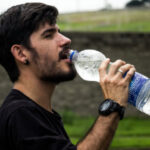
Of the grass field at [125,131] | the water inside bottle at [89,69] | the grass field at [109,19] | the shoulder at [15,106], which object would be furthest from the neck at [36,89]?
the grass field at [109,19]

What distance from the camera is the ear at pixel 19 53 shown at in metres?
2.10

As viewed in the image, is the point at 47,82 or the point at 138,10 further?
the point at 138,10

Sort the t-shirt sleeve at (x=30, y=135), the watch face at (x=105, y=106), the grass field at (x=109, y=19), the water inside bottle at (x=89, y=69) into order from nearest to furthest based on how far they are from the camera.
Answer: the t-shirt sleeve at (x=30, y=135)
the watch face at (x=105, y=106)
the water inside bottle at (x=89, y=69)
the grass field at (x=109, y=19)

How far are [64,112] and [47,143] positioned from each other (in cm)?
1000

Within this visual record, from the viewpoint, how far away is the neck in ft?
6.82

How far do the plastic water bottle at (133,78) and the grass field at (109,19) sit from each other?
67.7 feet

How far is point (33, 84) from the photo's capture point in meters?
2.10

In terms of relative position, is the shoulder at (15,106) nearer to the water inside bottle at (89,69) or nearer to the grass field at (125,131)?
the water inside bottle at (89,69)

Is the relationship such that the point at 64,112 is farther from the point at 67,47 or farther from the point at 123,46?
the point at 67,47

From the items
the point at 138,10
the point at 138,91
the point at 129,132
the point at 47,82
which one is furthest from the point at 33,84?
the point at 138,10

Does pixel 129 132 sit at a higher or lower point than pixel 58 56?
lower

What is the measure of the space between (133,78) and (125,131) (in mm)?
7423

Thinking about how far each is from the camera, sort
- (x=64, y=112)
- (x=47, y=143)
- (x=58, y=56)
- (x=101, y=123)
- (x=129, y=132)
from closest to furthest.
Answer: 1. (x=47, y=143)
2. (x=101, y=123)
3. (x=58, y=56)
4. (x=129, y=132)
5. (x=64, y=112)

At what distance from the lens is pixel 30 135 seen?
5.83 feet
